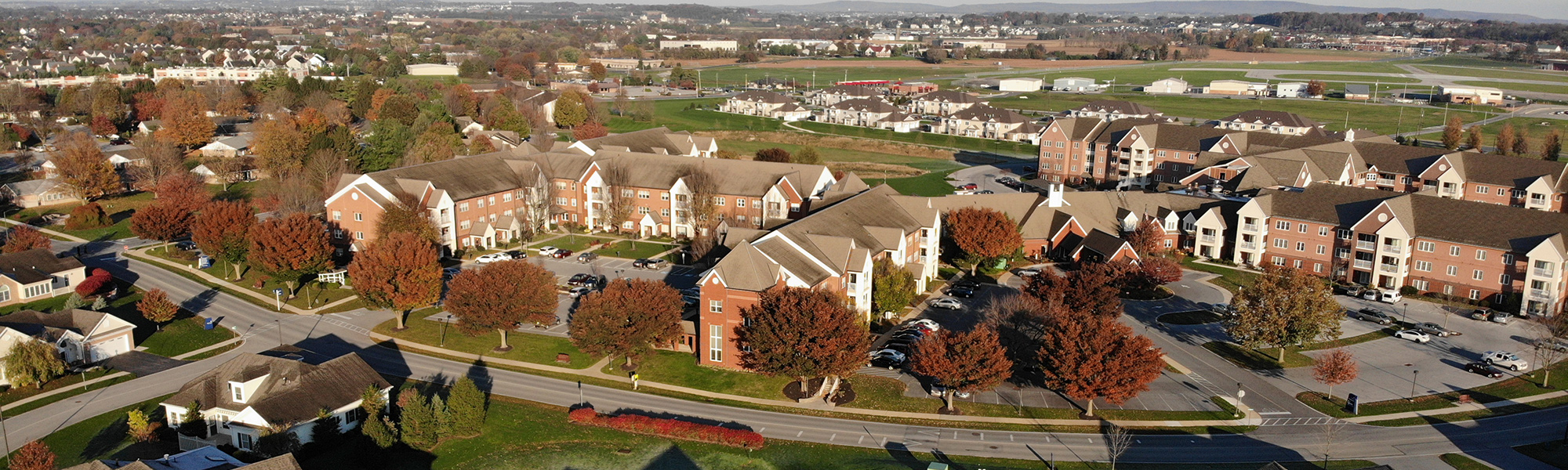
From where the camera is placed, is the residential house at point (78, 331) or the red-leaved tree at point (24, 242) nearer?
the residential house at point (78, 331)

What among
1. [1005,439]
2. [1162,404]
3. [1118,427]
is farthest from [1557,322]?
[1005,439]

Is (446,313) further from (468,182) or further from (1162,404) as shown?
(1162,404)

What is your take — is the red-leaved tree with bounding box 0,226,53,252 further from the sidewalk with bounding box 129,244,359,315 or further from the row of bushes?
the row of bushes

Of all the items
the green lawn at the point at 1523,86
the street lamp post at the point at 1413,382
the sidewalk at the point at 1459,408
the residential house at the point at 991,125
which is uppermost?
the green lawn at the point at 1523,86

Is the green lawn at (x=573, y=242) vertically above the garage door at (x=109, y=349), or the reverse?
the green lawn at (x=573, y=242)

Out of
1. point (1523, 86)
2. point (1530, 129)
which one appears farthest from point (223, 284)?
point (1523, 86)

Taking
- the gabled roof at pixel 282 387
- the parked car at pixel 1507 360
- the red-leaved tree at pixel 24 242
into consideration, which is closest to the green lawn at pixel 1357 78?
the parked car at pixel 1507 360

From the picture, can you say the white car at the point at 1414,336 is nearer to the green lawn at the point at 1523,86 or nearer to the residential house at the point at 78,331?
the residential house at the point at 78,331
